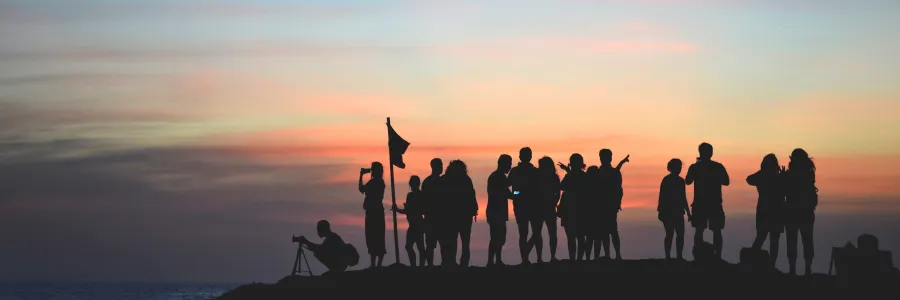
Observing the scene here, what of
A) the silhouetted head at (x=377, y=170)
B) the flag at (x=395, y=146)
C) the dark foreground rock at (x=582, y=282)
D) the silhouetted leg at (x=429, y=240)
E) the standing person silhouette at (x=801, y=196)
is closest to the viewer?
the dark foreground rock at (x=582, y=282)

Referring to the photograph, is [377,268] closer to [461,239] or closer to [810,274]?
[461,239]

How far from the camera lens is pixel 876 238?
26.5 meters

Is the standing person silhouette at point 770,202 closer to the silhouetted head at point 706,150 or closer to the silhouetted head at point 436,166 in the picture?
the silhouetted head at point 706,150

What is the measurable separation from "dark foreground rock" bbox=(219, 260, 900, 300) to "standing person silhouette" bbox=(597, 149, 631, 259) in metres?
0.63

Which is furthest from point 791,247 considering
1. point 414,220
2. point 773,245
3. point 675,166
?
point 414,220

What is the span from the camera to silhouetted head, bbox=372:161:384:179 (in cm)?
3156

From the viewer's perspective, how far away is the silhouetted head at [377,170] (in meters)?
31.6

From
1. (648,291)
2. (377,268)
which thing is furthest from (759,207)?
(377,268)

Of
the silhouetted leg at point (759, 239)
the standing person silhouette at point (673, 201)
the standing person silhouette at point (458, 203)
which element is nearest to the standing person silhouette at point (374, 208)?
the standing person silhouette at point (458, 203)

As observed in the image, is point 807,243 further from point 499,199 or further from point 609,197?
point 499,199

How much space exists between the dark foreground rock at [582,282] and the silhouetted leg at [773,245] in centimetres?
44

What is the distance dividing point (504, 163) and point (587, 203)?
2.13 meters

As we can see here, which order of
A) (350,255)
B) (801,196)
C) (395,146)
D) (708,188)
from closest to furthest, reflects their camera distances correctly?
1. (801,196)
2. (708,188)
3. (350,255)
4. (395,146)

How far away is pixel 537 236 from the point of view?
30344mm
